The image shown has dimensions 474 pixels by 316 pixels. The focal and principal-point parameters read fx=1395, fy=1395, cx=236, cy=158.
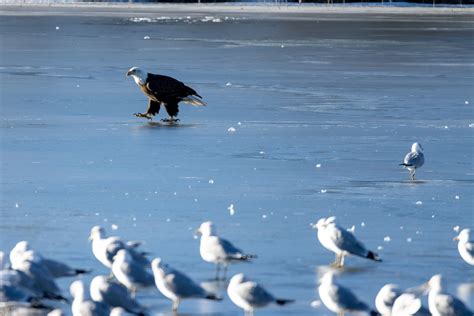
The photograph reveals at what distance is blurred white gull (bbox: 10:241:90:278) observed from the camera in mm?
6402

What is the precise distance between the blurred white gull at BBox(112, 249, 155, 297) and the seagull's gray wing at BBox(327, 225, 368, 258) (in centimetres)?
115

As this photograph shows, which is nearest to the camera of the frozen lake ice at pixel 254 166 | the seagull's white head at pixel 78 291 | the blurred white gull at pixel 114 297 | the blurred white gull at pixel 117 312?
the blurred white gull at pixel 117 312

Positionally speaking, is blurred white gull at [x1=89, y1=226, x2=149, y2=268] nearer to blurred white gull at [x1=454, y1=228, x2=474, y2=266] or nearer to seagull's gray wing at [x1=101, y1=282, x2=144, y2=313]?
seagull's gray wing at [x1=101, y1=282, x2=144, y2=313]

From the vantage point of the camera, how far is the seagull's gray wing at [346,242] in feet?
23.2

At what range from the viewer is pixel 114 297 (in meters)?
5.93

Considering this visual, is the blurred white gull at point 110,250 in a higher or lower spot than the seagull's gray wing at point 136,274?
lower

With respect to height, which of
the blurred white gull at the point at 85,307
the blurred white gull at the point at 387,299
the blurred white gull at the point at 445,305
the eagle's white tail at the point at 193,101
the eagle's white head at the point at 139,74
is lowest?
the eagle's white tail at the point at 193,101

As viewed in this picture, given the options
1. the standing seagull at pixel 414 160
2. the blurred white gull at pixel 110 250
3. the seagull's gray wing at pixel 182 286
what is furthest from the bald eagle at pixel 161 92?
the seagull's gray wing at pixel 182 286

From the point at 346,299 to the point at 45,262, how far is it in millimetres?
1447

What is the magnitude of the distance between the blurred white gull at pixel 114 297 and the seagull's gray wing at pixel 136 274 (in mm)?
251

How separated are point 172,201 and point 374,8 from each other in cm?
5334

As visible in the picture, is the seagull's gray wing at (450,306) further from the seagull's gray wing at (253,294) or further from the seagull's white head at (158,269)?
the seagull's white head at (158,269)

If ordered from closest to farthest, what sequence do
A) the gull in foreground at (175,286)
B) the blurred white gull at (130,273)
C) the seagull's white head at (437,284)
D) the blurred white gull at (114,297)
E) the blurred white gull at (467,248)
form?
the blurred white gull at (114,297), the seagull's white head at (437,284), the gull in foreground at (175,286), the blurred white gull at (130,273), the blurred white gull at (467,248)

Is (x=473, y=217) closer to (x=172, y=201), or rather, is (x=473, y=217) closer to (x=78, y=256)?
(x=172, y=201)
